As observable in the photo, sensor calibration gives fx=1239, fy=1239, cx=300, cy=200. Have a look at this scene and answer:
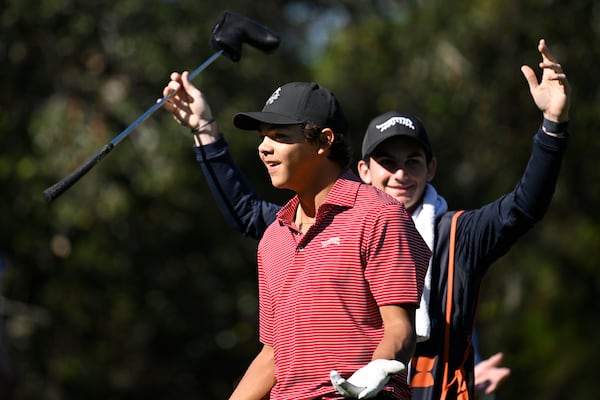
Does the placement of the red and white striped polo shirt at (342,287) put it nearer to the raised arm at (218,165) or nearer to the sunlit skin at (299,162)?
the sunlit skin at (299,162)

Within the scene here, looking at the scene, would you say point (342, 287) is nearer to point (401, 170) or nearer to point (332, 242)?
point (332, 242)

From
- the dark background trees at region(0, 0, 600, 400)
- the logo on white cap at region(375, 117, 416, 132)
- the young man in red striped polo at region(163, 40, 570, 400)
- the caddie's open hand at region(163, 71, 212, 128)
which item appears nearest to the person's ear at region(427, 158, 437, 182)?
the young man in red striped polo at region(163, 40, 570, 400)

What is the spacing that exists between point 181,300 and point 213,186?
1285 centimetres

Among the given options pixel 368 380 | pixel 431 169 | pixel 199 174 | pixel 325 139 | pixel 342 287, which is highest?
pixel 199 174

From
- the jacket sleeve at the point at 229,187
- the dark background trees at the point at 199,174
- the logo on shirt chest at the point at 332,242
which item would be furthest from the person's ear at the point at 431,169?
the dark background trees at the point at 199,174

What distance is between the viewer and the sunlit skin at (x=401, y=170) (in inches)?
209

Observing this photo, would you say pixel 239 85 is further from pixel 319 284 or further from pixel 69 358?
pixel 319 284

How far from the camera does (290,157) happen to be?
172 inches

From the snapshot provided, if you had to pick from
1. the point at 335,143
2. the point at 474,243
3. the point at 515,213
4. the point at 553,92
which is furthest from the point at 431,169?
the point at 335,143

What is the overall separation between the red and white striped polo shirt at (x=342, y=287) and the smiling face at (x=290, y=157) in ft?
0.49

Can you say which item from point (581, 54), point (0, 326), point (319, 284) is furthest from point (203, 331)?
point (319, 284)

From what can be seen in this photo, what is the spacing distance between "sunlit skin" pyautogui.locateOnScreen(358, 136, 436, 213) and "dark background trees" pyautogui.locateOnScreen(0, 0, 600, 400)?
9.99m

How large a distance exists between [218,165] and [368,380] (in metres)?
2.24

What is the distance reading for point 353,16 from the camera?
73.8ft
